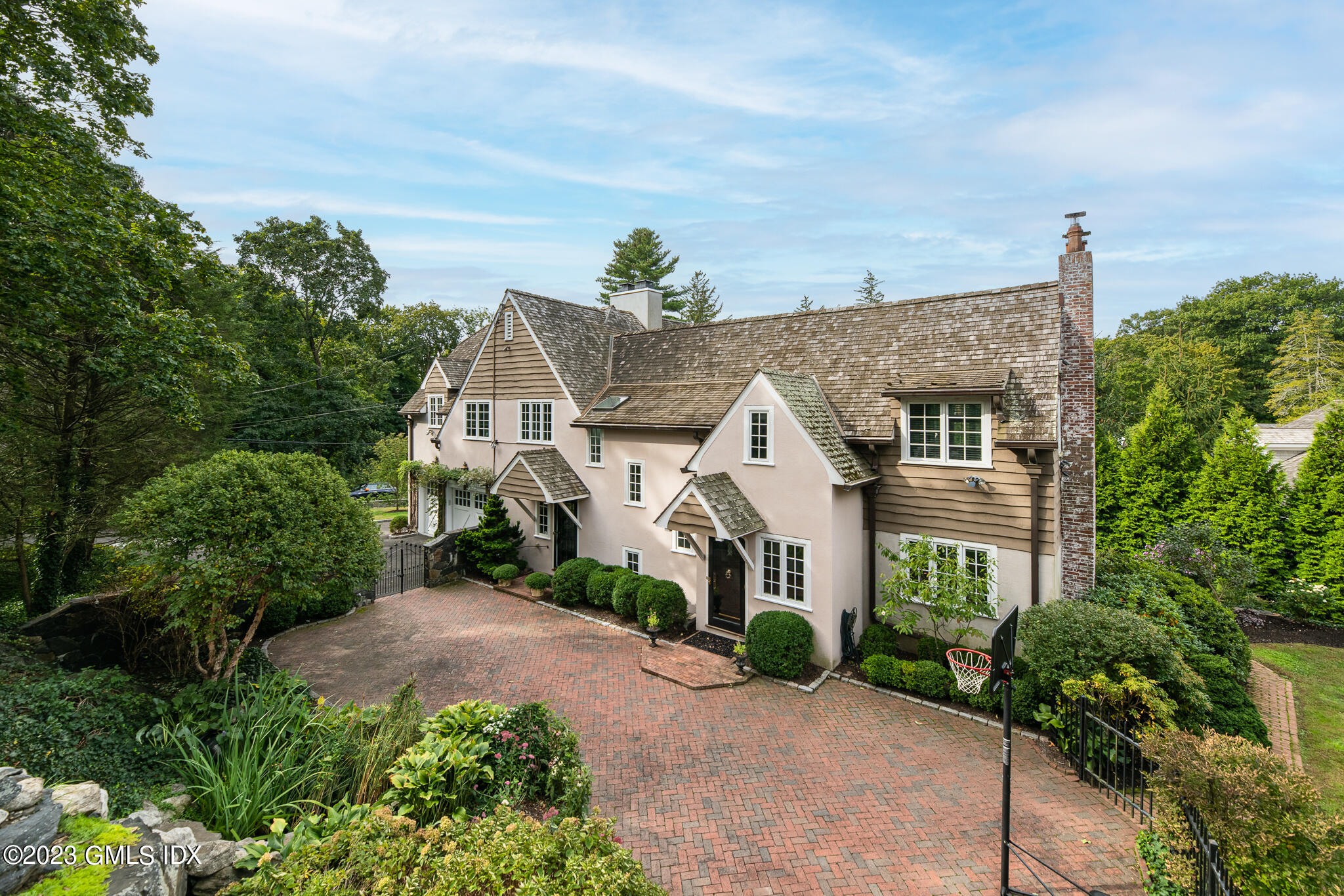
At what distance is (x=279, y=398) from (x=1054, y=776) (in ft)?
150

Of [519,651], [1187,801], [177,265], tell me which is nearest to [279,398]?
[177,265]

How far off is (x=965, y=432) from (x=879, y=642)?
534 centimetres

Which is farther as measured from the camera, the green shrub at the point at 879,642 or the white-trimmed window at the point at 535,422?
the white-trimmed window at the point at 535,422

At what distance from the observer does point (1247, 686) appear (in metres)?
12.3

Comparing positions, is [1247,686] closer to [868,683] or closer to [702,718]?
[868,683]

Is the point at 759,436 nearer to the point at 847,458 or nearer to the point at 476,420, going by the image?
the point at 847,458

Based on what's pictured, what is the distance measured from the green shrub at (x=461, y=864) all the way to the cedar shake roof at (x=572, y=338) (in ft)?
50.0

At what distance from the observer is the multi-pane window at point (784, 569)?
12896 millimetres

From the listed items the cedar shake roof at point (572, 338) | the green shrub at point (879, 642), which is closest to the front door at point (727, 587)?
the green shrub at point (879, 642)

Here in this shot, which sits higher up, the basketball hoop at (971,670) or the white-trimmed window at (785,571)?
the white-trimmed window at (785,571)

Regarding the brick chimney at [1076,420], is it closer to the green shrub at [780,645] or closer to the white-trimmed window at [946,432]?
the white-trimmed window at [946,432]

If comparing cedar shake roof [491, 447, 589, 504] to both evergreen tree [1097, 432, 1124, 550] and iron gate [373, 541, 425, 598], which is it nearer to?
iron gate [373, 541, 425, 598]

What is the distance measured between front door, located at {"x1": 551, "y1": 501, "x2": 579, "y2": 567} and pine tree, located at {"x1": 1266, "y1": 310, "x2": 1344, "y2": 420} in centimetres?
A: 4492

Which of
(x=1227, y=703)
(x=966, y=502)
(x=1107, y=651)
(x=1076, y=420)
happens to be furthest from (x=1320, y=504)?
(x=1107, y=651)
